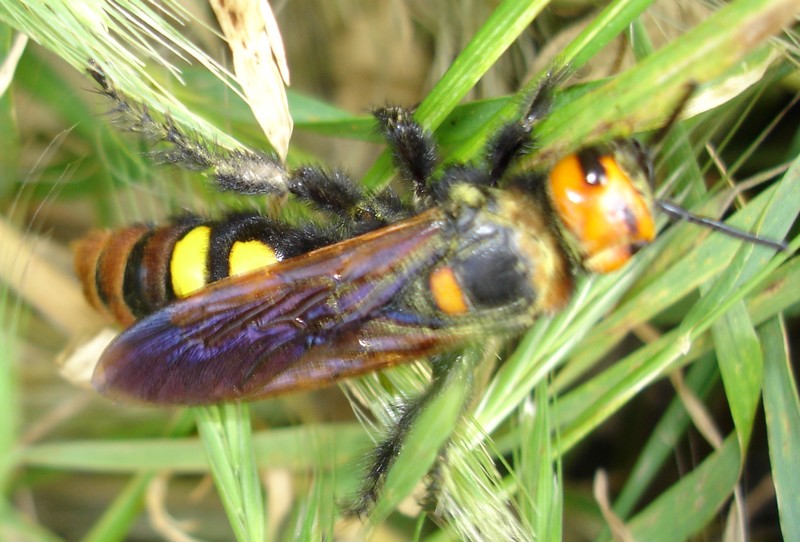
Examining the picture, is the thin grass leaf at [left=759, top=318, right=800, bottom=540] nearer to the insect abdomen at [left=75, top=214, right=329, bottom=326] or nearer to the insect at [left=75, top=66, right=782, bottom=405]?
the insect at [left=75, top=66, right=782, bottom=405]

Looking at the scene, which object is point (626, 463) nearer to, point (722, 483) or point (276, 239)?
point (722, 483)

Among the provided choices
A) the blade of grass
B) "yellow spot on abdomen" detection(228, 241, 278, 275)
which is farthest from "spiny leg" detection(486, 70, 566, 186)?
"yellow spot on abdomen" detection(228, 241, 278, 275)

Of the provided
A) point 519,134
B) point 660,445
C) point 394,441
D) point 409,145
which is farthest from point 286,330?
point 660,445

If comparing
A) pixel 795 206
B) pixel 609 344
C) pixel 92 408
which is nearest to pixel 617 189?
pixel 795 206

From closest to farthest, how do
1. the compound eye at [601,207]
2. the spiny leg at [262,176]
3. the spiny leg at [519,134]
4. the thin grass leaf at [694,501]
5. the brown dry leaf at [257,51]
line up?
the compound eye at [601,207] < the brown dry leaf at [257,51] < the spiny leg at [519,134] < the spiny leg at [262,176] < the thin grass leaf at [694,501]

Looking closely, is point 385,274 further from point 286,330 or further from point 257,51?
point 257,51

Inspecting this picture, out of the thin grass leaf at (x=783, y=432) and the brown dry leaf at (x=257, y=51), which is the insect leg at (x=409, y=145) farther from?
the thin grass leaf at (x=783, y=432)

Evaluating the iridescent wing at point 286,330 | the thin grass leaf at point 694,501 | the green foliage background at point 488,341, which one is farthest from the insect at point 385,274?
the thin grass leaf at point 694,501

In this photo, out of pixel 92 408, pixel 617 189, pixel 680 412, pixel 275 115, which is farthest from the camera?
pixel 92 408
